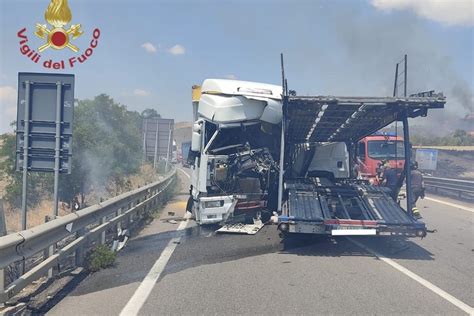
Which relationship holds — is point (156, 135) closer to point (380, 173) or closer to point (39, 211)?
point (39, 211)

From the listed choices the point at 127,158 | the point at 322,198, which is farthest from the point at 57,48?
the point at 127,158

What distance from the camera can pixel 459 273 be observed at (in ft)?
23.6

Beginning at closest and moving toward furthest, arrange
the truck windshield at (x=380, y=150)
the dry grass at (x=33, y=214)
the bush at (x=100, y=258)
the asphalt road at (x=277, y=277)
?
the asphalt road at (x=277, y=277) < the bush at (x=100, y=258) < the dry grass at (x=33, y=214) < the truck windshield at (x=380, y=150)

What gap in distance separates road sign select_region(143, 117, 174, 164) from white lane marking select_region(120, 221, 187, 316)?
21055mm

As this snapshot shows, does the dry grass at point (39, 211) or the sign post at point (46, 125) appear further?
the dry grass at point (39, 211)

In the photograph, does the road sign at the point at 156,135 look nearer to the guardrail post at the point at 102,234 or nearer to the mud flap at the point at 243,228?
the mud flap at the point at 243,228

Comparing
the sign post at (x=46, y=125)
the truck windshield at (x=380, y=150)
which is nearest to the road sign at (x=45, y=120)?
the sign post at (x=46, y=125)

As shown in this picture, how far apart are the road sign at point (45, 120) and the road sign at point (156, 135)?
874 inches

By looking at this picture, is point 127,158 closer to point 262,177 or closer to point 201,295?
point 262,177

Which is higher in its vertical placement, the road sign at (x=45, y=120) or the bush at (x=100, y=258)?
the road sign at (x=45, y=120)

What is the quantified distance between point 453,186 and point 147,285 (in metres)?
18.7

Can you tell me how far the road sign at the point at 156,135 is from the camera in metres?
29.5

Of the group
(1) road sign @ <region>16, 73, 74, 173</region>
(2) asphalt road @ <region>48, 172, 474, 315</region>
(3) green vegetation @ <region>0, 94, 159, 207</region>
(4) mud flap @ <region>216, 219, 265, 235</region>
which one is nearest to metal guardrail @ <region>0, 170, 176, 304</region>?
(2) asphalt road @ <region>48, 172, 474, 315</region>

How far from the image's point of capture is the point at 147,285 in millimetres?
6160
